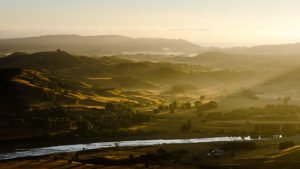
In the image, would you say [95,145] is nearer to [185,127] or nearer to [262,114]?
[185,127]

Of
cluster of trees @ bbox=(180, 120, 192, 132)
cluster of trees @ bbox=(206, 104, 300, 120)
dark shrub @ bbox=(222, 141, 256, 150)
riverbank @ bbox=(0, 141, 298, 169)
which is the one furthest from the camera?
cluster of trees @ bbox=(206, 104, 300, 120)

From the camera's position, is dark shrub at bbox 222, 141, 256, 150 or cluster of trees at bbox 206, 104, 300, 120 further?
cluster of trees at bbox 206, 104, 300, 120

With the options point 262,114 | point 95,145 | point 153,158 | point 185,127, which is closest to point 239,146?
point 153,158

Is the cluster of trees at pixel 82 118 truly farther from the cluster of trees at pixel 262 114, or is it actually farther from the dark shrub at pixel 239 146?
the dark shrub at pixel 239 146

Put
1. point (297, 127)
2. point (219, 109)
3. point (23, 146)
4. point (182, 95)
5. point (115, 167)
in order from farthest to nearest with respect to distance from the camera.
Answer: point (182, 95)
point (219, 109)
point (297, 127)
point (23, 146)
point (115, 167)

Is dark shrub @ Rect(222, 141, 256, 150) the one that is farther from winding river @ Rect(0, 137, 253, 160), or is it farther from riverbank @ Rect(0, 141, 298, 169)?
winding river @ Rect(0, 137, 253, 160)

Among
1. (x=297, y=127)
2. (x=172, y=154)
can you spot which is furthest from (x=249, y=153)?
(x=297, y=127)

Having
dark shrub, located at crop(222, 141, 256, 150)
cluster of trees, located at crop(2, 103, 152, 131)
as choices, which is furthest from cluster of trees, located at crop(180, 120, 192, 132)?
dark shrub, located at crop(222, 141, 256, 150)

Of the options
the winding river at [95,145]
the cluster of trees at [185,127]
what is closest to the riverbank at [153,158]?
the winding river at [95,145]

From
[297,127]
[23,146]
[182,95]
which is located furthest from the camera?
[182,95]

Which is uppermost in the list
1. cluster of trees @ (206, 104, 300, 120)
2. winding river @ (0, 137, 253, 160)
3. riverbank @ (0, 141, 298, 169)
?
cluster of trees @ (206, 104, 300, 120)

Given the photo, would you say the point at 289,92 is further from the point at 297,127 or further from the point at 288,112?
the point at 297,127
